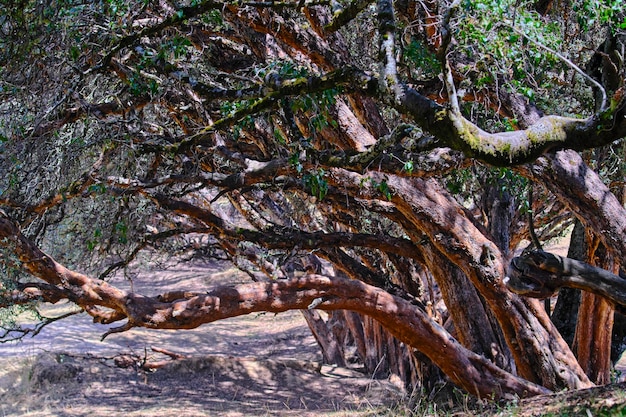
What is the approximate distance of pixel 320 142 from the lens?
7.40m

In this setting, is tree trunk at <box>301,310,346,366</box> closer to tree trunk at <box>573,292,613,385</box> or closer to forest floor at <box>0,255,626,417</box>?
forest floor at <box>0,255,626,417</box>

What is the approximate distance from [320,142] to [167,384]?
20.8 ft

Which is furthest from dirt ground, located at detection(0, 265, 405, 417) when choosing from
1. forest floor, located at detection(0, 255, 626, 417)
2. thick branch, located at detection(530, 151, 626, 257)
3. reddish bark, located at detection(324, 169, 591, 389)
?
thick branch, located at detection(530, 151, 626, 257)

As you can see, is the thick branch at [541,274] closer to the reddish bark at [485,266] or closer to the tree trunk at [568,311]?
the reddish bark at [485,266]

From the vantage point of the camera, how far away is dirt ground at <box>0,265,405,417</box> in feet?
33.7

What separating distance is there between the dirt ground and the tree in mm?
2091

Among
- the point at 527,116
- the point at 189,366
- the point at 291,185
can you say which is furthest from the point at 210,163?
the point at 189,366

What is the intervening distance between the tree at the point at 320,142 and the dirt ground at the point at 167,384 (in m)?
2.09

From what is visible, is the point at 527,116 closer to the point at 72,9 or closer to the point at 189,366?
the point at 72,9

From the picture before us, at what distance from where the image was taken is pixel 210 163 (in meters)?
7.93

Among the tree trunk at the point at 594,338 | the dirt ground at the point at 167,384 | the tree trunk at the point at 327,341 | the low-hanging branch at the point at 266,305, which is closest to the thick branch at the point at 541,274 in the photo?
the low-hanging branch at the point at 266,305

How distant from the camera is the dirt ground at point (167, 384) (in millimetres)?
10281

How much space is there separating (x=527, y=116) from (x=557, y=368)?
2.62m

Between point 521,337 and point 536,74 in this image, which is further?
point 521,337
